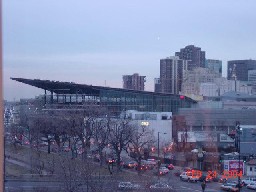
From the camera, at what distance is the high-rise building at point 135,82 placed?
5.41 m

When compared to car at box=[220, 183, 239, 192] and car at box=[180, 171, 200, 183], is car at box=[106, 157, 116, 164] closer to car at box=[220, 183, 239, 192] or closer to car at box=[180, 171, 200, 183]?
car at box=[180, 171, 200, 183]

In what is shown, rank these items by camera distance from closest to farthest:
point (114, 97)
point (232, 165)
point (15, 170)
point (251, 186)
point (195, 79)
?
point (15, 170) < point (251, 186) < point (232, 165) < point (114, 97) < point (195, 79)

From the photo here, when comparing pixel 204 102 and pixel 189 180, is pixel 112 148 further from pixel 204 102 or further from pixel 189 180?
pixel 204 102

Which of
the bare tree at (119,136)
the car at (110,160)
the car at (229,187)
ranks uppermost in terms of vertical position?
the bare tree at (119,136)

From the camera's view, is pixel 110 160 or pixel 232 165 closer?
pixel 110 160

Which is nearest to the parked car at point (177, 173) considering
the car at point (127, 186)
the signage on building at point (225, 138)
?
the car at point (127, 186)

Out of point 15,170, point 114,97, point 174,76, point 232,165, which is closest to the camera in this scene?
point 15,170

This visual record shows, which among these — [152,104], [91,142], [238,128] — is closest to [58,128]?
[91,142]

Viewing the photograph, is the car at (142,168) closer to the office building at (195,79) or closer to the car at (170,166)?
the car at (170,166)

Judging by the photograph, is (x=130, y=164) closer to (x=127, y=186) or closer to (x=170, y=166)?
(x=170, y=166)

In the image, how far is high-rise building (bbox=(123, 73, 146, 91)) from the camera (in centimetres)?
541

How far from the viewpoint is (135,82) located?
600cm

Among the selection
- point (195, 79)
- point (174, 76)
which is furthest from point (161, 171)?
point (195, 79)

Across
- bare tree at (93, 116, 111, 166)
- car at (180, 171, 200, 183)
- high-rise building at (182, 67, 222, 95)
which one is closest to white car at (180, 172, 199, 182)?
car at (180, 171, 200, 183)
